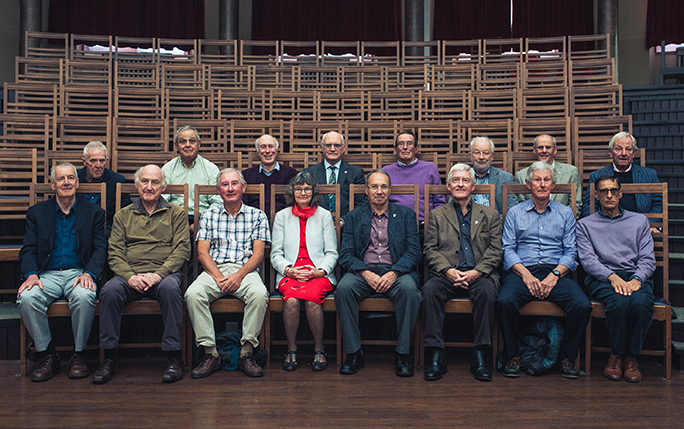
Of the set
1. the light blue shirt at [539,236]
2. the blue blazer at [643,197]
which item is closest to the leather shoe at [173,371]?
the light blue shirt at [539,236]

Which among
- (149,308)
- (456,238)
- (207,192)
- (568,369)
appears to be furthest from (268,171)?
(568,369)

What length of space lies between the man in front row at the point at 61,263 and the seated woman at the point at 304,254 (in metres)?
0.77

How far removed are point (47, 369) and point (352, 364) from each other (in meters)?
1.19

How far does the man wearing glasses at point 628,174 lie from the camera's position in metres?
2.54

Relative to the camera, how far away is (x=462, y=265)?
7.18 feet

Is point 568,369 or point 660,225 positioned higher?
point 660,225

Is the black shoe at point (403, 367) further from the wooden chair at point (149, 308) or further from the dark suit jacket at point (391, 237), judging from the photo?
the wooden chair at point (149, 308)

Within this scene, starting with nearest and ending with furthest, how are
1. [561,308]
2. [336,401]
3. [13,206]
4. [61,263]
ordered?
[336,401] → [561,308] → [61,263] → [13,206]

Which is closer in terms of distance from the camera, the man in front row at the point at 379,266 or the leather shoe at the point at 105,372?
the leather shoe at the point at 105,372

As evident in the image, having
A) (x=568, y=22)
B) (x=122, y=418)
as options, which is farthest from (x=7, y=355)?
(x=568, y=22)

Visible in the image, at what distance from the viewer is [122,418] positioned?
157cm

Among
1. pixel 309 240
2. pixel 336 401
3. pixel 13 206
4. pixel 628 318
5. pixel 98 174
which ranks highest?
pixel 98 174

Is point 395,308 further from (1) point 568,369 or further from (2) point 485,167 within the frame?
(2) point 485,167

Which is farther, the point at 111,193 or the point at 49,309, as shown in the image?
the point at 111,193
